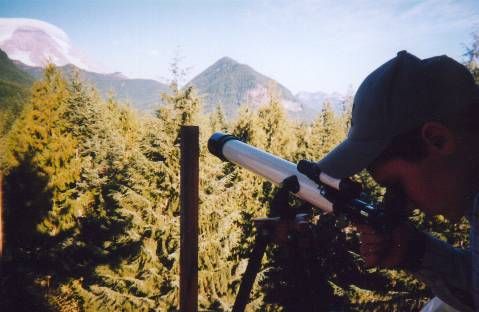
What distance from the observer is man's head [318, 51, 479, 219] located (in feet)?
3.35

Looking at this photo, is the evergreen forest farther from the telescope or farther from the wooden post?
the wooden post

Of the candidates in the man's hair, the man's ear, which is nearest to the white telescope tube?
the man's hair

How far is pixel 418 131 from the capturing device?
3.51ft

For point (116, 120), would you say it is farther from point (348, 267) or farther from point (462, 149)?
point (462, 149)

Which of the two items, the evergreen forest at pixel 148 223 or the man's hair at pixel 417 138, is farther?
the evergreen forest at pixel 148 223

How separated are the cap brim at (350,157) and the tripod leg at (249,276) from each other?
549 millimetres

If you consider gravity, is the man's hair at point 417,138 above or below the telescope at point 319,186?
above

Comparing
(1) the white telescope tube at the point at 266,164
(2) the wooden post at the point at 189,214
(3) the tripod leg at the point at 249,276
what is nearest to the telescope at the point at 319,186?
(1) the white telescope tube at the point at 266,164

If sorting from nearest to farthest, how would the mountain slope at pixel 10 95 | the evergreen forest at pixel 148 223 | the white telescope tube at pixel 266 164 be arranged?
the white telescope tube at pixel 266 164 < the evergreen forest at pixel 148 223 < the mountain slope at pixel 10 95

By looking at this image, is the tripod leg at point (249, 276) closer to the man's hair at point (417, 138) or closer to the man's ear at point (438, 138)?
the man's hair at point (417, 138)

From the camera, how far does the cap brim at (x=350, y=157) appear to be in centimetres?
116

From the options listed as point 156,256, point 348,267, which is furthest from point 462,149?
point 348,267

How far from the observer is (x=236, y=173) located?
1299 centimetres

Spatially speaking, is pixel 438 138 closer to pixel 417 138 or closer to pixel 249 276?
pixel 417 138
